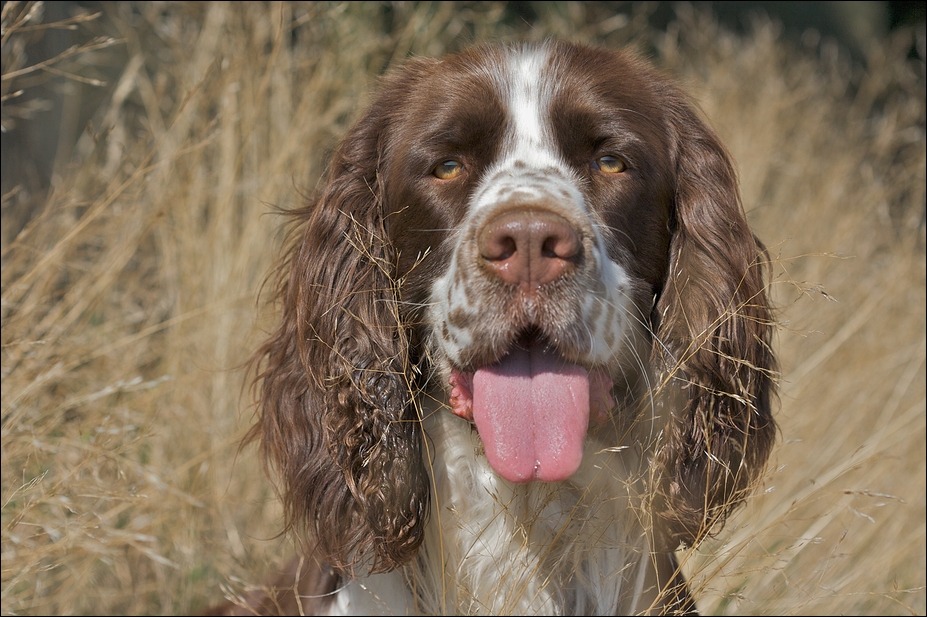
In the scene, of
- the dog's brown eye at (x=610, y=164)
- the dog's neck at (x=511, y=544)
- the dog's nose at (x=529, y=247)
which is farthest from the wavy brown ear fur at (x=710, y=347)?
the dog's nose at (x=529, y=247)

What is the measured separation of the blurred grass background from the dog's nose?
0.77 meters

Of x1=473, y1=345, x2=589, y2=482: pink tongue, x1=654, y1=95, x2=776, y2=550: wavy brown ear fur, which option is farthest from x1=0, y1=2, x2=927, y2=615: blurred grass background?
x1=473, y1=345, x2=589, y2=482: pink tongue

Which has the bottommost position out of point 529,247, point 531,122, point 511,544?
point 511,544

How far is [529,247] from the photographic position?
1.82m

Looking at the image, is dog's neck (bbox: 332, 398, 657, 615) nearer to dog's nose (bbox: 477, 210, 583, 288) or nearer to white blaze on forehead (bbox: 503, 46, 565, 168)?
dog's nose (bbox: 477, 210, 583, 288)

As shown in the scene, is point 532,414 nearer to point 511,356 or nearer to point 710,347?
point 511,356

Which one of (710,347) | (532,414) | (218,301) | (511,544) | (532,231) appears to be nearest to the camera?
(532,231)

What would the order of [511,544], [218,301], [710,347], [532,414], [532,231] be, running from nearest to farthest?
1. [532,231]
2. [532,414]
3. [710,347]
4. [511,544]
5. [218,301]

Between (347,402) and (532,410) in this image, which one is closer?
(532,410)

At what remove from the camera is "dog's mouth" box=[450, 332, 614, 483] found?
6.15 feet

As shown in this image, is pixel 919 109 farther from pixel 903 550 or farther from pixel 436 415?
pixel 436 415

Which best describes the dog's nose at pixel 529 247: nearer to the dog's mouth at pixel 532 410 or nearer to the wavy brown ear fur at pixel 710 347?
the dog's mouth at pixel 532 410

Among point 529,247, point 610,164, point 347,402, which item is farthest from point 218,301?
point 529,247

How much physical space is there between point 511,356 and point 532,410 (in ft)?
0.46
